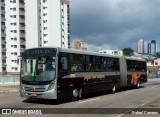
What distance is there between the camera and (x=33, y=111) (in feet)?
46.8

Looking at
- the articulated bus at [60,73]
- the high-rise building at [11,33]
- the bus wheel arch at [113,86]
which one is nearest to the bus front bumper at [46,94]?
the articulated bus at [60,73]

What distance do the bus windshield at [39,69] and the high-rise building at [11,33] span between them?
81854 mm

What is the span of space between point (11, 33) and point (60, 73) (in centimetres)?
8696

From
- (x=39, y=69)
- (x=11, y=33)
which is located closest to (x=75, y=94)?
(x=39, y=69)

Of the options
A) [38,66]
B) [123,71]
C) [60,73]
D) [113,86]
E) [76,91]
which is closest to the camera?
[38,66]

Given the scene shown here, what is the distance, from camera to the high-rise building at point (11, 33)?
99181 mm

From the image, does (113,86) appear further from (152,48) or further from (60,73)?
(152,48)

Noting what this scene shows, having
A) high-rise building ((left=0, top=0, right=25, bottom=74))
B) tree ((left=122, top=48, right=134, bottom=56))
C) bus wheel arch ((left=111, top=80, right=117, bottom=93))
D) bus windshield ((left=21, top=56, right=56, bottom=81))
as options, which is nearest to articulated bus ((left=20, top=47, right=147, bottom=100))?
bus windshield ((left=21, top=56, right=56, bottom=81))

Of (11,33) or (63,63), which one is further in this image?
(11,33)

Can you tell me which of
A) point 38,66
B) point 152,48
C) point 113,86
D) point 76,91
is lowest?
point 113,86

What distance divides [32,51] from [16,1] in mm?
89127

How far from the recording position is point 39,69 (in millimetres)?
17047

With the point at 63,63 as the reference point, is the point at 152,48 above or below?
above

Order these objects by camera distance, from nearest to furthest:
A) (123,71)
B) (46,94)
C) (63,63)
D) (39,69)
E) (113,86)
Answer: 1. (46,94)
2. (39,69)
3. (63,63)
4. (113,86)
5. (123,71)
